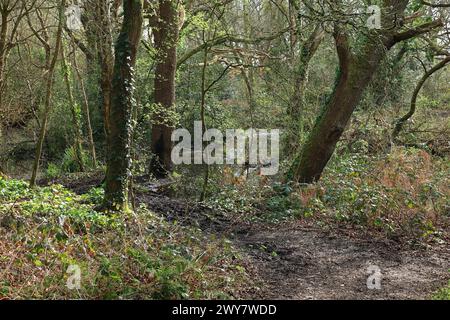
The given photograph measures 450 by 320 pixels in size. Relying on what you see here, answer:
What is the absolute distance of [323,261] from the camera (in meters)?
7.19

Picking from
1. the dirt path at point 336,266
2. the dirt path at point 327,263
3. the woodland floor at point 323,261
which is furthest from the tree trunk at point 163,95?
the dirt path at point 336,266

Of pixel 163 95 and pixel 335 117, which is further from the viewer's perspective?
pixel 163 95

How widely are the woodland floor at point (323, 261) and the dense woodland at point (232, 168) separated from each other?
0.12ft

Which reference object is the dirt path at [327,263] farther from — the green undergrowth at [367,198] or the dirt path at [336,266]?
the green undergrowth at [367,198]

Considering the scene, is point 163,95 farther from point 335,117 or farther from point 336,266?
point 336,266

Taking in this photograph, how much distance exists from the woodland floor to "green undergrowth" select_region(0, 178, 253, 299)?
48 centimetres

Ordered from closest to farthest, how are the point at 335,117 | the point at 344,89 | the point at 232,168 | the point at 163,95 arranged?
1. the point at 344,89
2. the point at 335,117
3. the point at 163,95
4. the point at 232,168

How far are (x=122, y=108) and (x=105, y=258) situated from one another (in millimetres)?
2994

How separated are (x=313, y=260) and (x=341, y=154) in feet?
25.3

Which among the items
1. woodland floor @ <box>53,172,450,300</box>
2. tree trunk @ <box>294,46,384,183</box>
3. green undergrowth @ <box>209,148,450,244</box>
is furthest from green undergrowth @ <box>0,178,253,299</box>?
tree trunk @ <box>294,46,384,183</box>

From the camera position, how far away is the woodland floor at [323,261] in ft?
19.6

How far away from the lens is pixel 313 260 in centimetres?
722

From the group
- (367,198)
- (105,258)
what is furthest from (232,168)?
(105,258)

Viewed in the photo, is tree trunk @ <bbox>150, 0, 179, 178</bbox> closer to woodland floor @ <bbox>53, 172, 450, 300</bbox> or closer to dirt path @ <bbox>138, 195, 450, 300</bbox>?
woodland floor @ <bbox>53, 172, 450, 300</bbox>
